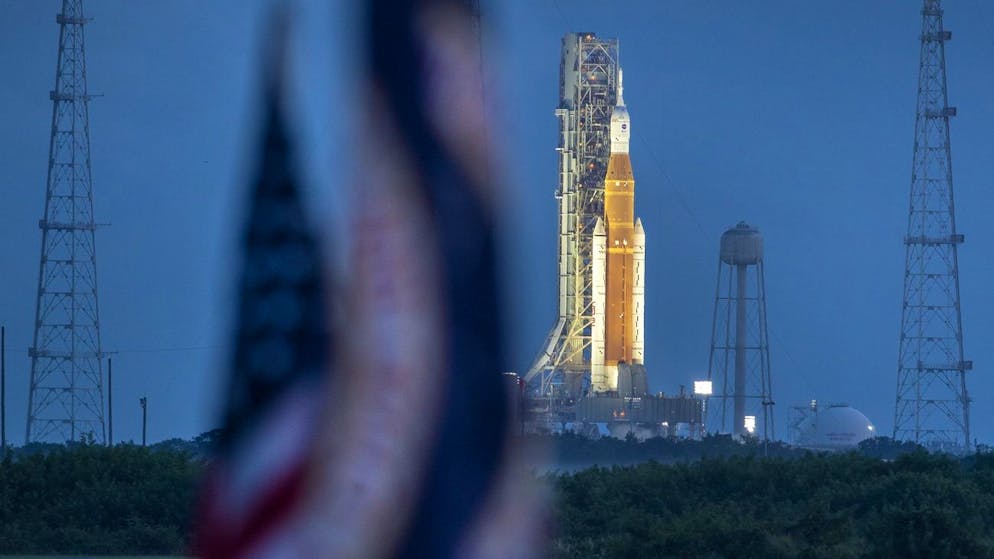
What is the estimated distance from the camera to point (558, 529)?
34281mm

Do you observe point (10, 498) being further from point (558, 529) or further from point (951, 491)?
point (951, 491)

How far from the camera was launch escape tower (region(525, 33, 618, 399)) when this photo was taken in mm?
86000

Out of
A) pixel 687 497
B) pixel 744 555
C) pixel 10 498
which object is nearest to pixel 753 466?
pixel 687 497

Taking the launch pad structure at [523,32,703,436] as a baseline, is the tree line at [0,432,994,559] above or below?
below

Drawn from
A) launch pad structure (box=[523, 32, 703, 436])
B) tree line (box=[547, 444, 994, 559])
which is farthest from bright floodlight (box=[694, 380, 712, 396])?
tree line (box=[547, 444, 994, 559])

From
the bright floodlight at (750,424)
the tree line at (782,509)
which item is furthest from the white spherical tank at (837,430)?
the tree line at (782,509)

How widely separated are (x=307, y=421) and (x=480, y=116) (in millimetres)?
2078

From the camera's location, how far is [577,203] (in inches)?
3386

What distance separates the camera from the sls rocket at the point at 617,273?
8344 centimetres

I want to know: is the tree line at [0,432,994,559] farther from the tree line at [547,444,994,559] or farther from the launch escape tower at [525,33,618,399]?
the launch escape tower at [525,33,618,399]

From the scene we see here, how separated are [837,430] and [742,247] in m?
10.0

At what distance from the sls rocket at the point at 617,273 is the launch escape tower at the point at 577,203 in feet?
4.77

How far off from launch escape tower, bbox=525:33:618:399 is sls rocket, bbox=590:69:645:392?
1.45m

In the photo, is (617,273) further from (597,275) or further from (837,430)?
(837,430)
